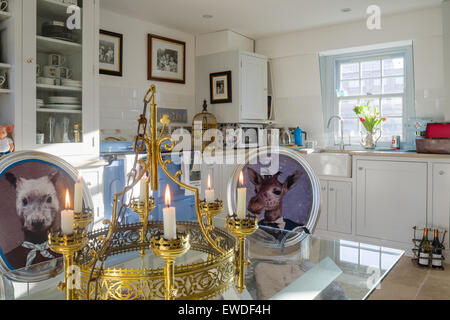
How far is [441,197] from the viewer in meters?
3.36

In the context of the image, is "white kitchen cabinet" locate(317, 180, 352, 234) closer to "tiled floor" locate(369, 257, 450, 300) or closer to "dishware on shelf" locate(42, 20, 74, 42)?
"tiled floor" locate(369, 257, 450, 300)

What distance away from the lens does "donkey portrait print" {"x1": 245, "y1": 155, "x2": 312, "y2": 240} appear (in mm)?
1770

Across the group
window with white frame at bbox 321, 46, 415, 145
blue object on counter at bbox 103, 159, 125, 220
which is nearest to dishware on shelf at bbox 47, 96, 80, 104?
blue object on counter at bbox 103, 159, 125, 220

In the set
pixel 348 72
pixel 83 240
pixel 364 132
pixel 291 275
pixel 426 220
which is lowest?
pixel 426 220

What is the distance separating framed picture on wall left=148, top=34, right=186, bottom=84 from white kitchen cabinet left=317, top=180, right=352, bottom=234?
2.26 m

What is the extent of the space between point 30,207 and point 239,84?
11.2 feet

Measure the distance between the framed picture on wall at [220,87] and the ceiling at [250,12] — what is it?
58 centimetres

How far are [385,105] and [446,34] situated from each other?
3.25 ft

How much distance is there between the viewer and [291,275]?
110 cm

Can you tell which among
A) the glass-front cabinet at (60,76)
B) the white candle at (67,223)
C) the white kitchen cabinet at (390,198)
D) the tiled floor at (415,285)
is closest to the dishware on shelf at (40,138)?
the glass-front cabinet at (60,76)

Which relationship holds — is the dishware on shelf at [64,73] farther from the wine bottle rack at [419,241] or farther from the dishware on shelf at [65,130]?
the wine bottle rack at [419,241]

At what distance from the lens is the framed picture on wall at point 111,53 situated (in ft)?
12.8
